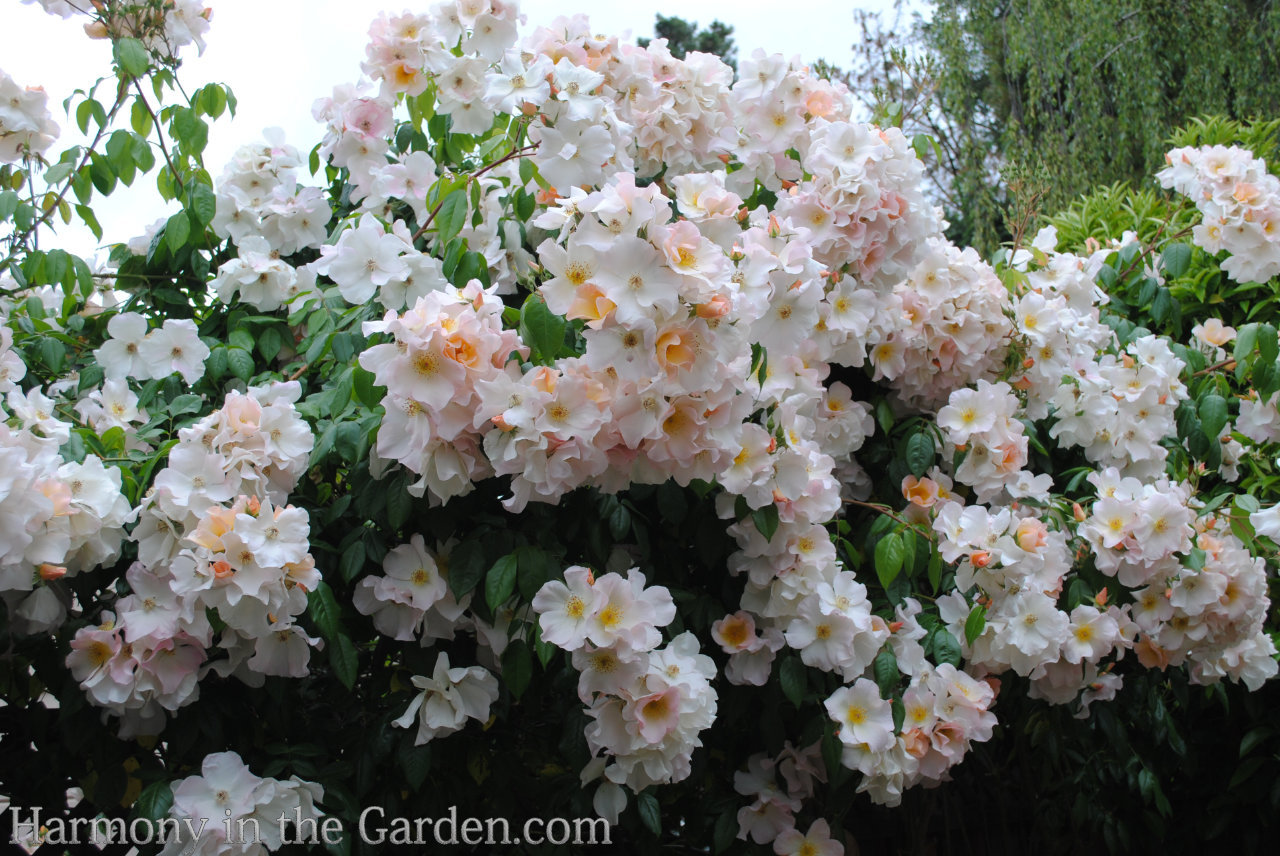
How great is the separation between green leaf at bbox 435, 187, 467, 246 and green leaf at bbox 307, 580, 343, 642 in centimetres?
58

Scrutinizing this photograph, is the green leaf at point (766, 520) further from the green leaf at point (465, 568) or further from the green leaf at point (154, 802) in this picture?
the green leaf at point (154, 802)

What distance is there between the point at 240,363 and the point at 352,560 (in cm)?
46

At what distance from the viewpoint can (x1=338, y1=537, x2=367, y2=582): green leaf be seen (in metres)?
1.50

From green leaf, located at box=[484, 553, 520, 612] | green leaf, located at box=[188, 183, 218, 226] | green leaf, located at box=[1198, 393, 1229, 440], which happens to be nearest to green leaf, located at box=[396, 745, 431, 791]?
green leaf, located at box=[484, 553, 520, 612]

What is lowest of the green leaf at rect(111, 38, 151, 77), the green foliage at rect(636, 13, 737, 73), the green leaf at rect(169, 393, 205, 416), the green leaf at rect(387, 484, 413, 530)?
the green leaf at rect(387, 484, 413, 530)

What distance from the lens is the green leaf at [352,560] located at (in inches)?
59.2

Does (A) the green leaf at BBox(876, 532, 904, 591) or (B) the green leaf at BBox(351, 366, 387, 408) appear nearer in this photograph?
(B) the green leaf at BBox(351, 366, 387, 408)

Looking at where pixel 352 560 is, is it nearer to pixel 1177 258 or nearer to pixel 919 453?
pixel 919 453

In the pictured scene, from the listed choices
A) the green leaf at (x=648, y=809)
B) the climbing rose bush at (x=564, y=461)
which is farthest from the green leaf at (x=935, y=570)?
the green leaf at (x=648, y=809)

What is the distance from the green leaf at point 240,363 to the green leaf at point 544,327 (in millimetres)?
650

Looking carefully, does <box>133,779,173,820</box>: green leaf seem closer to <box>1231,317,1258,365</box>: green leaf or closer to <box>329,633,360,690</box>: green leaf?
<box>329,633,360,690</box>: green leaf

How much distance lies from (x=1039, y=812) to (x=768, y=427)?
4.79ft

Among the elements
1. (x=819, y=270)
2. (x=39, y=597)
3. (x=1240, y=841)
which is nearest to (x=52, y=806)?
(x=39, y=597)

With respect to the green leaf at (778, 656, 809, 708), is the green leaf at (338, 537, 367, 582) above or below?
above
